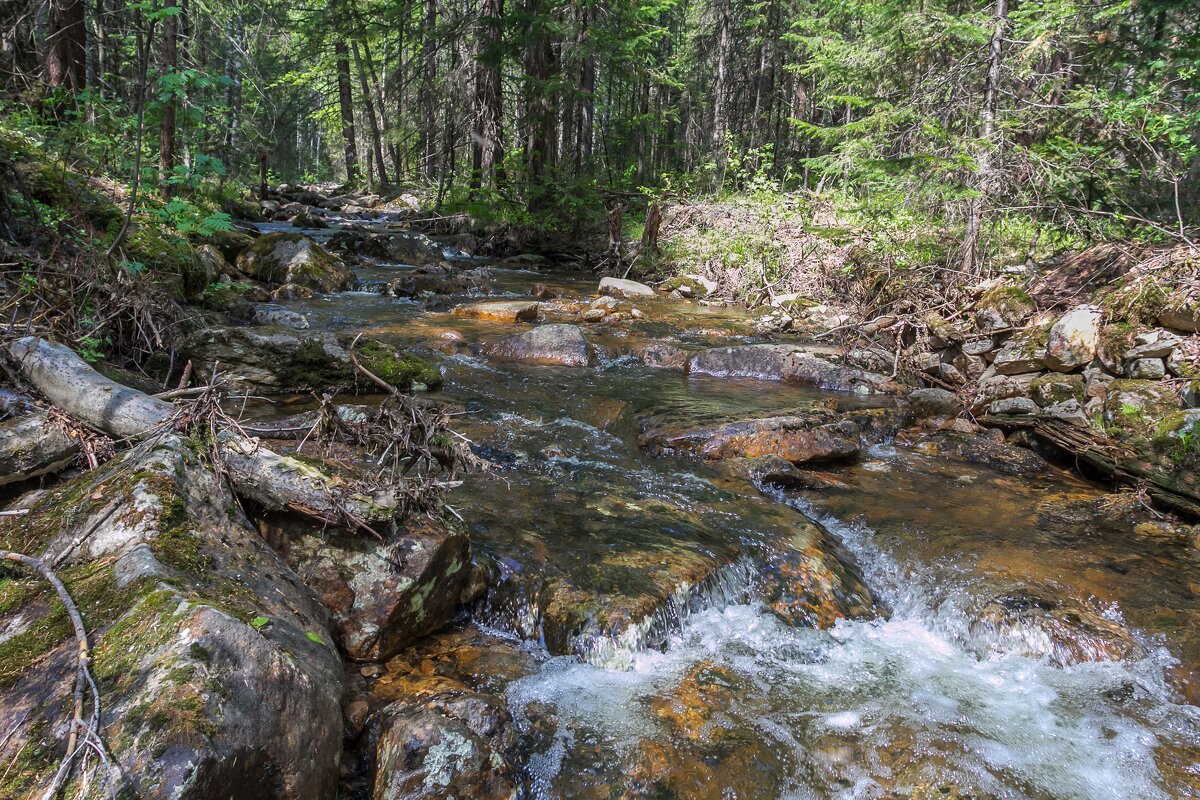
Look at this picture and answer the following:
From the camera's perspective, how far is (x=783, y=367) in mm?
8930

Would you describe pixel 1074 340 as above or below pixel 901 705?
above

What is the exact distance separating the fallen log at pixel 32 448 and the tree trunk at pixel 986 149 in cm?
955

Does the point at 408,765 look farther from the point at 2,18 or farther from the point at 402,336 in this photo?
the point at 2,18

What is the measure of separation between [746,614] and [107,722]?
3.23 metres

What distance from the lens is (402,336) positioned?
9070 mm

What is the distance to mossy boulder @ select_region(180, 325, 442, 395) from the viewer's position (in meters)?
6.21

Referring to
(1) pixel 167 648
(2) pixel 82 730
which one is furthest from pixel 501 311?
(2) pixel 82 730

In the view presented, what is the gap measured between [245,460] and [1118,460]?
696cm

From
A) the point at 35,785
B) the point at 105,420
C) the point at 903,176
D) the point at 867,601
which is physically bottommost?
the point at 867,601

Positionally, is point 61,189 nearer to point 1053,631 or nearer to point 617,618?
point 617,618

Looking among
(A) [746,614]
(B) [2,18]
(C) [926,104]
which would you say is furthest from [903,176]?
(B) [2,18]

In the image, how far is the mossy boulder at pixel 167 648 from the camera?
1.85 meters

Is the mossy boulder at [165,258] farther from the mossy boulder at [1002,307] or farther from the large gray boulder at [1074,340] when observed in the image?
the mossy boulder at [1002,307]

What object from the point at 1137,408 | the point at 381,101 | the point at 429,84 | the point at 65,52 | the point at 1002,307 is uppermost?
the point at 381,101
